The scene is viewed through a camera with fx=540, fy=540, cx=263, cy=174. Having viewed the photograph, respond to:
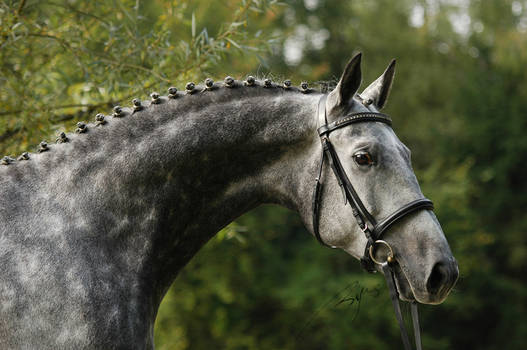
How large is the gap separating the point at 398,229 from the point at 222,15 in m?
14.3

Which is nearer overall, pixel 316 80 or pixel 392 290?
pixel 392 290

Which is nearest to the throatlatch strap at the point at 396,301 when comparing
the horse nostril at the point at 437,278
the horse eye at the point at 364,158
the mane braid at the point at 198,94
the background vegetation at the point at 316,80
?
the horse nostril at the point at 437,278

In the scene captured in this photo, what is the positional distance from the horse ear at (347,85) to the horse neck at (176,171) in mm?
171

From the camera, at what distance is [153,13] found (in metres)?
15.3

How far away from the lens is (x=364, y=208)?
2838 millimetres

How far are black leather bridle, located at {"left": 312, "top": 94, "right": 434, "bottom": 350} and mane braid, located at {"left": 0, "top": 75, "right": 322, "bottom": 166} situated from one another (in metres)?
0.30

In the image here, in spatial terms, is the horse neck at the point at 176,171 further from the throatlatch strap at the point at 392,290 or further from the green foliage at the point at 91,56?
the green foliage at the point at 91,56

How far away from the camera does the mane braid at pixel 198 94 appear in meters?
2.98

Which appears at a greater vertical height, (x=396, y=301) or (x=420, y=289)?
(x=420, y=289)

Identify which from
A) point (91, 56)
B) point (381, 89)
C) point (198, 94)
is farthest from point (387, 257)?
point (91, 56)

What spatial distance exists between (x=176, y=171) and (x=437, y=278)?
148 cm

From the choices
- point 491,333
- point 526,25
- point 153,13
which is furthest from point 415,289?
point 526,25

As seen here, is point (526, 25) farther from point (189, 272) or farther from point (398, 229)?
point (398, 229)

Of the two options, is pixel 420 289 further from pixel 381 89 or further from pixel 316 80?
pixel 316 80
